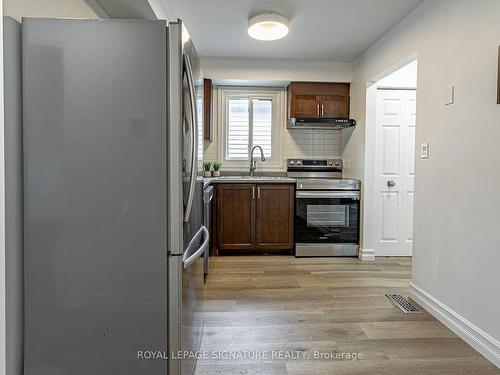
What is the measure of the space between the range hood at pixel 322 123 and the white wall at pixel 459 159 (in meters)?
1.19

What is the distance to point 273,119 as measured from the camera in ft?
14.7

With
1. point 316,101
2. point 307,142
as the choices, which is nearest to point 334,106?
point 316,101

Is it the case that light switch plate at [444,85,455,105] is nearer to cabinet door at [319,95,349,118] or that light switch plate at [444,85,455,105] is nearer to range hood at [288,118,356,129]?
range hood at [288,118,356,129]

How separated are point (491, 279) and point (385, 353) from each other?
74 cm

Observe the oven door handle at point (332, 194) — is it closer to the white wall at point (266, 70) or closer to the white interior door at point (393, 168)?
the white interior door at point (393, 168)

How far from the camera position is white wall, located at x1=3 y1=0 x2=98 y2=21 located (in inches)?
57.9

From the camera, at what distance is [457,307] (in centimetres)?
217

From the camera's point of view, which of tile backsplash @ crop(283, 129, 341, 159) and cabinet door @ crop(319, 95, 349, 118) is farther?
tile backsplash @ crop(283, 129, 341, 159)

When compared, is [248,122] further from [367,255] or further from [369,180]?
[367,255]

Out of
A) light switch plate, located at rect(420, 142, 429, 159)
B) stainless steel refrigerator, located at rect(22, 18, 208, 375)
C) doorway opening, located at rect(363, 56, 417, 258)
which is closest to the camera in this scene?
stainless steel refrigerator, located at rect(22, 18, 208, 375)

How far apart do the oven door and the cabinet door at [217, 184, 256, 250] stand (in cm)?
55

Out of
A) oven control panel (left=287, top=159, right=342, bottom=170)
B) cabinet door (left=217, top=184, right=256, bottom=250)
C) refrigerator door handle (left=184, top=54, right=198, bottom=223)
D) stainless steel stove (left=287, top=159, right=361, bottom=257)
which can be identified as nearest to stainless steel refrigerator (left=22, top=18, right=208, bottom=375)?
refrigerator door handle (left=184, top=54, right=198, bottom=223)

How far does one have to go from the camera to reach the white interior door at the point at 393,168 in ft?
12.6

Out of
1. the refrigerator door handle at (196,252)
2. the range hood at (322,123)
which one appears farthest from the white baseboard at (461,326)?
the range hood at (322,123)
